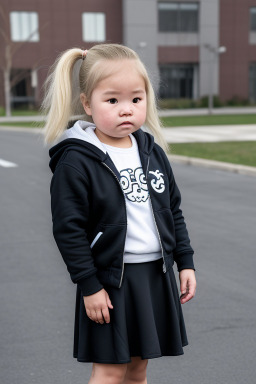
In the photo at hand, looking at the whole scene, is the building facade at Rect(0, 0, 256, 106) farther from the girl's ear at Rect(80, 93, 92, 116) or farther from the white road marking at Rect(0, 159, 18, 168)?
the girl's ear at Rect(80, 93, 92, 116)

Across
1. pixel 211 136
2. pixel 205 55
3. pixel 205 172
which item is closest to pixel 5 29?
pixel 205 55

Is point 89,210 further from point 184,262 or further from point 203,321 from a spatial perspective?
point 203,321

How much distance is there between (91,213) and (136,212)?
0.18m

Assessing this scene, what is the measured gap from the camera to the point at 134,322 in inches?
100

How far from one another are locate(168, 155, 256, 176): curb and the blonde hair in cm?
970

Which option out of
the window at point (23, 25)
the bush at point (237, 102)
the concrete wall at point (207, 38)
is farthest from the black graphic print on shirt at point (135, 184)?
the bush at point (237, 102)

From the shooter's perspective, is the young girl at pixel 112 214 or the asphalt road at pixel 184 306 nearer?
the young girl at pixel 112 214

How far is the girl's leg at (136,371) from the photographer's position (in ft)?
8.80

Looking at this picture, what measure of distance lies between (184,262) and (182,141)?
16.7 m

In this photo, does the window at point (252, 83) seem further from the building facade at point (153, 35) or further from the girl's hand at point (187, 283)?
the girl's hand at point (187, 283)

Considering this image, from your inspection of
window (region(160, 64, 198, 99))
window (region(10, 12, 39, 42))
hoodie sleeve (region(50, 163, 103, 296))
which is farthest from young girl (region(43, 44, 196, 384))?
window (region(160, 64, 198, 99))

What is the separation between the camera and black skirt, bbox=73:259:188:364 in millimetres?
2504

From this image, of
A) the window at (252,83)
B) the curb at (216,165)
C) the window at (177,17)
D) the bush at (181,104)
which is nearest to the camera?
the curb at (216,165)

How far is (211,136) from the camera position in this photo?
20.7 metres
